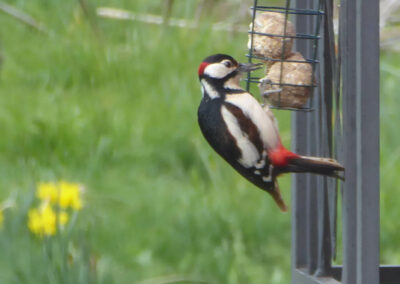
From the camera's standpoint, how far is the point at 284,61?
2.51 m

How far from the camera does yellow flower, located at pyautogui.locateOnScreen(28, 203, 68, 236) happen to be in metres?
3.08

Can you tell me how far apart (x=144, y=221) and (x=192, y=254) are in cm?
29

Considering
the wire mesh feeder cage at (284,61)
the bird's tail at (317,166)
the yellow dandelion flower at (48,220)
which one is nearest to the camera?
the bird's tail at (317,166)

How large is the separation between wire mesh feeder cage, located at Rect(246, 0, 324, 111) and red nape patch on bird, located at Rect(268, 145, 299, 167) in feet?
0.52

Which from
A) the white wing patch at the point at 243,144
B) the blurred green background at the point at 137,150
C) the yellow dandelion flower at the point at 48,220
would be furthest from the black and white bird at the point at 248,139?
the yellow dandelion flower at the point at 48,220

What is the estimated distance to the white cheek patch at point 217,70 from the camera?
2.56 meters

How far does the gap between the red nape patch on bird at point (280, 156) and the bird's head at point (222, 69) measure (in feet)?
0.88

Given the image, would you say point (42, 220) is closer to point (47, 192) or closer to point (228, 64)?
point (47, 192)

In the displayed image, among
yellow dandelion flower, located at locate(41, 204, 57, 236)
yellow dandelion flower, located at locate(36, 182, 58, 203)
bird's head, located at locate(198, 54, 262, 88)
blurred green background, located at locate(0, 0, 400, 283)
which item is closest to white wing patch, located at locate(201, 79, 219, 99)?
bird's head, located at locate(198, 54, 262, 88)

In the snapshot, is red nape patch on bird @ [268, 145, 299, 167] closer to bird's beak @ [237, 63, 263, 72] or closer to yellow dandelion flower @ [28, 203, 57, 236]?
bird's beak @ [237, 63, 263, 72]

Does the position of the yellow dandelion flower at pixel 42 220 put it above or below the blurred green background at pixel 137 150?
below

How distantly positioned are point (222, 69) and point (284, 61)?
0.17 meters

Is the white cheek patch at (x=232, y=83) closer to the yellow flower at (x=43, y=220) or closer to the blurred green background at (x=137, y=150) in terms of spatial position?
the blurred green background at (x=137, y=150)

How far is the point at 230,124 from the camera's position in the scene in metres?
A: 2.41
